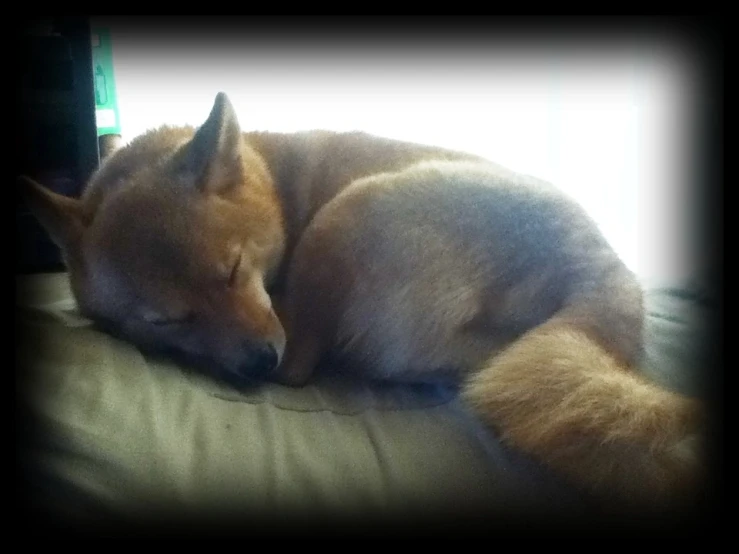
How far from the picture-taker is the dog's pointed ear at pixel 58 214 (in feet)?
4.14

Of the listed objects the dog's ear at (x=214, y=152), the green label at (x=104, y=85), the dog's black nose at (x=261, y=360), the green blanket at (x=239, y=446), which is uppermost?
the green label at (x=104, y=85)

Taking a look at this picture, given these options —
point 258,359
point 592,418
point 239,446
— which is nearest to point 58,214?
point 258,359

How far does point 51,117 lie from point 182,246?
0.51 metres

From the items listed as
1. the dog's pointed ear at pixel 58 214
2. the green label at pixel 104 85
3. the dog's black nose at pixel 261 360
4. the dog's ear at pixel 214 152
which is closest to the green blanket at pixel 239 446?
the dog's black nose at pixel 261 360

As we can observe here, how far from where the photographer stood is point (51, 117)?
1367mm

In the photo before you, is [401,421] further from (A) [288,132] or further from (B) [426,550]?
(A) [288,132]

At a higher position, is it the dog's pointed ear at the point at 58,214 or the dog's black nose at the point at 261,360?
the dog's pointed ear at the point at 58,214

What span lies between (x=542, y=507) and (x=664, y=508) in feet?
0.50

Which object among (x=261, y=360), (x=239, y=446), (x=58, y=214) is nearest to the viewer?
(x=239, y=446)

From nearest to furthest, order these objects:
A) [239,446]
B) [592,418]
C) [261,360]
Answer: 1. [592,418]
2. [239,446]
3. [261,360]

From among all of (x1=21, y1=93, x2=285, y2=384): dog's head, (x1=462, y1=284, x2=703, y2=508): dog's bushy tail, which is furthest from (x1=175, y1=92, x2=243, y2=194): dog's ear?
(x1=462, y1=284, x2=703, y2=508): dog's bushy tail

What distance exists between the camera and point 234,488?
87 cm

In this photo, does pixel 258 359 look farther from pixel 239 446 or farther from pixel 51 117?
pixel 51 117

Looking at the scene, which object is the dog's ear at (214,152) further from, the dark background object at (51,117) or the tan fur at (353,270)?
the dark background object at (51,117)
